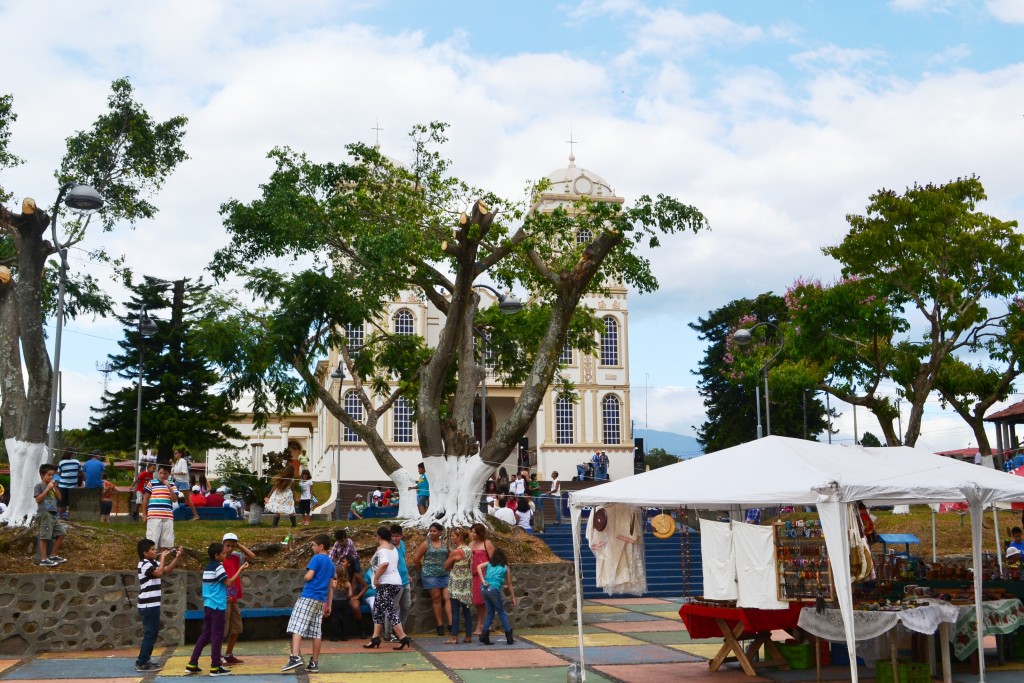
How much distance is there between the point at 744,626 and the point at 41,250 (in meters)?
11.1

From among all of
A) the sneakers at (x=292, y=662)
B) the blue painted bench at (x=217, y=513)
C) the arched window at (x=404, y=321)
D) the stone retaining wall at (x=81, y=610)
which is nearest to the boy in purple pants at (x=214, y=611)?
the sneakers at (x=292, y=662)

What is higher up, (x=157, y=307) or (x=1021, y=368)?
(x=157, y=307)

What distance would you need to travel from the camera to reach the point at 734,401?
58.2m

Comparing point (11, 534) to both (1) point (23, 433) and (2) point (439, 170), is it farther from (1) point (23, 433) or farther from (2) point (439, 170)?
(2) point (439, 170)

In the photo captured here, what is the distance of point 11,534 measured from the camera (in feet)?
46.8

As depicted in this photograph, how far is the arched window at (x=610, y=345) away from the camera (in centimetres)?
5088

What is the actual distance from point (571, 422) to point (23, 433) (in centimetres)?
3641

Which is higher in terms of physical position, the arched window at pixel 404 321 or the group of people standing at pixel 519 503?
the arched window at pixel 404 321

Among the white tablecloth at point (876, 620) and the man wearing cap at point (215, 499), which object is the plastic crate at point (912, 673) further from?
the man wearing cap at point (215, 499)

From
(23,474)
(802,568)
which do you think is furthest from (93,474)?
(802,568)

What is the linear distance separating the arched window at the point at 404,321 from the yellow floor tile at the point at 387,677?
3844 cm

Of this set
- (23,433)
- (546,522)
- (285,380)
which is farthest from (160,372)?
(23,433)

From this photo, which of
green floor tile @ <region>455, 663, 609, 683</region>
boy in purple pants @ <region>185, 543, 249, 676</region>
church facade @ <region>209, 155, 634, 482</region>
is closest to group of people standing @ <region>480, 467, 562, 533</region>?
green floor tile @ <region>455, 663, 609, 683</region>

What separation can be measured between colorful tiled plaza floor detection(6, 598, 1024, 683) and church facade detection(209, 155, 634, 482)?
109 ft
